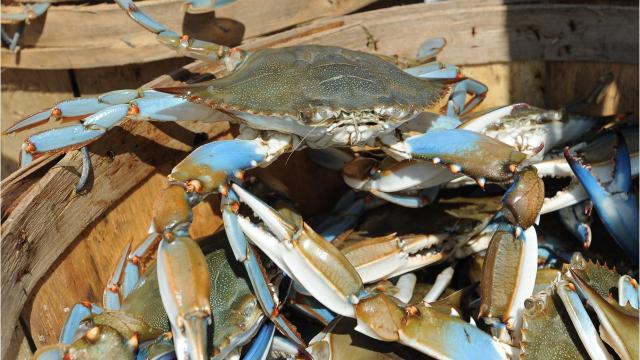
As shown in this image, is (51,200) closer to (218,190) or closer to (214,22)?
(218,190)

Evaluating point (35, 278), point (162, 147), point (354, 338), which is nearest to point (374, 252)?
point (354, 338)

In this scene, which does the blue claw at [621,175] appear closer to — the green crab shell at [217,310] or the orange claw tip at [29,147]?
the green crab shell at [217,310]

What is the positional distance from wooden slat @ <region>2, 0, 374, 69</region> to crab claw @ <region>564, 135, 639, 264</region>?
1217 mm

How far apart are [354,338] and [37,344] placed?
86 centimetres

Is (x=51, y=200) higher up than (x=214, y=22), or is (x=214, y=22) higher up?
(x=214, y=22)

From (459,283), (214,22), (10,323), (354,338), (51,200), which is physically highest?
(214,22)

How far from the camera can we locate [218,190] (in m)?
1.89

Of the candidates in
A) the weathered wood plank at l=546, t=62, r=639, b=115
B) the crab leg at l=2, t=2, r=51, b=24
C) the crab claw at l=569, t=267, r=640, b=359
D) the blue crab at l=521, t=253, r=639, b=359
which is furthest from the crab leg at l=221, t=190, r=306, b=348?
the weathered wood plank at l=546, t=62, r=639, b=115

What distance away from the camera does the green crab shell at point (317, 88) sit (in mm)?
1966

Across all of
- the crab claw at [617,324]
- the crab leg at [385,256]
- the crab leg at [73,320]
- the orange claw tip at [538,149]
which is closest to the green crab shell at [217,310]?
the crab leg at [73,320]

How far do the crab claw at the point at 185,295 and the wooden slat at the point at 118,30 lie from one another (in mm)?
1139

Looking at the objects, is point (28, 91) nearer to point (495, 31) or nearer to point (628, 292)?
point (495, 31)

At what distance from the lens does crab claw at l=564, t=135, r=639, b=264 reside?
90.0 inches

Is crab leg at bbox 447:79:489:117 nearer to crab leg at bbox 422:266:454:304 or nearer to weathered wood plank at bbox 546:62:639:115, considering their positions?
weathered wood plank at bbox 546:62:639:115
